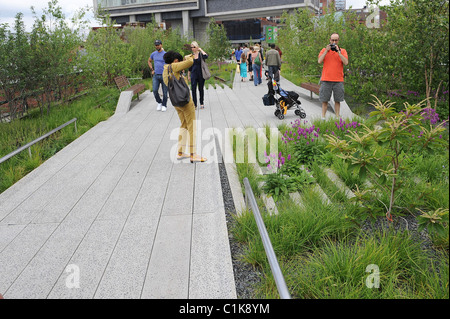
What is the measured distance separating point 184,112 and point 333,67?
3.74 m

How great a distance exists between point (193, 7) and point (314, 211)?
49502 mm

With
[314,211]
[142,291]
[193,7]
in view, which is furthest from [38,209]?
[193,7]

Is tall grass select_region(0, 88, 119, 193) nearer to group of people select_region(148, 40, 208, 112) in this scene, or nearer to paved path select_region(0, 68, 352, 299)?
paved path select_region(0, 68, 352, 299)

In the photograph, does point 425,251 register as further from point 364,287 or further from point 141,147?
point 141,147

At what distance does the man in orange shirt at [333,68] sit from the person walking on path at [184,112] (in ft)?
10.2

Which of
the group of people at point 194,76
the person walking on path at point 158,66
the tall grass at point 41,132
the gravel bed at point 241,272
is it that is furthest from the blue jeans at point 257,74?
the gravel bed at point 241,272

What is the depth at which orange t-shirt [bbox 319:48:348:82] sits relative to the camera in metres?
8.01

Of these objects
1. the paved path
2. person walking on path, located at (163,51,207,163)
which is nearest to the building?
person walking on path, located at (163,51,207,163)

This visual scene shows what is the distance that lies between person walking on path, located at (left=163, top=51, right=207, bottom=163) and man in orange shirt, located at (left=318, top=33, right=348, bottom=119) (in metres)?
3.11

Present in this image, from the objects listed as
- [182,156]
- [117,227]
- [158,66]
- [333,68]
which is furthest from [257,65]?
[117,227]

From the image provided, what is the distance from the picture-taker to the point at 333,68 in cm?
813

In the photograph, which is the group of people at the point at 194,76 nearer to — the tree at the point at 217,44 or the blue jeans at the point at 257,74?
the blue jeans at the point at 257,74

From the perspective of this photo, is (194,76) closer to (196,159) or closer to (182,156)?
(182,156)

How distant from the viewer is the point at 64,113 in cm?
974
